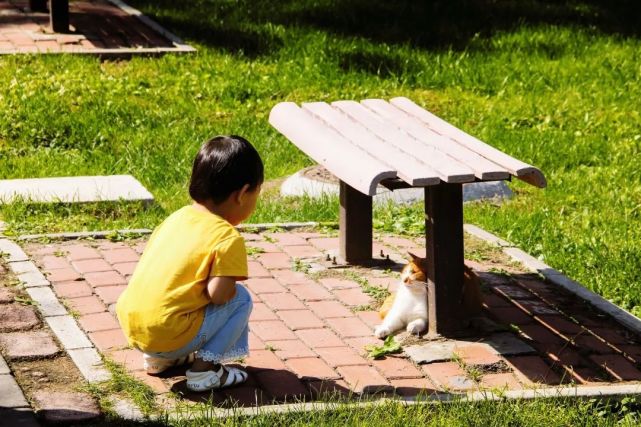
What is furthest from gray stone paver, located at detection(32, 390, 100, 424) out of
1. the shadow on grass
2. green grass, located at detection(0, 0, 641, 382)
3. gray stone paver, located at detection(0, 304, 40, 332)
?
the shadow on grass

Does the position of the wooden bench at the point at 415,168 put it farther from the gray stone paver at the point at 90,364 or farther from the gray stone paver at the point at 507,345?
the gray stone paver at the point at 90,364

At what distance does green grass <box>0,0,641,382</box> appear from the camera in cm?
737

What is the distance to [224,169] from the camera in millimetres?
4641

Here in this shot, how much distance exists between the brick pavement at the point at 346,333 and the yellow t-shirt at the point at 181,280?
0.24 metres

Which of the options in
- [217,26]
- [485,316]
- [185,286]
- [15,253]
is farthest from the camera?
[217,26]

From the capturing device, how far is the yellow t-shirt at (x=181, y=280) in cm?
457

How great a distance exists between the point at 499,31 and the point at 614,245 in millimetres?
5372

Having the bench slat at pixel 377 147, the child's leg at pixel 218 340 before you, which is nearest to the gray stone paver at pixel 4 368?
the child's leg at pixel 218 340

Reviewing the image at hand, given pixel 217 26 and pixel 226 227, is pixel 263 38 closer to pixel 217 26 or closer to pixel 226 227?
pixel 217 26

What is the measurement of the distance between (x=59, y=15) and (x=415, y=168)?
7024 millimetres

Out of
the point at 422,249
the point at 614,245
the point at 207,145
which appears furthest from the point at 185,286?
the point at 614,245

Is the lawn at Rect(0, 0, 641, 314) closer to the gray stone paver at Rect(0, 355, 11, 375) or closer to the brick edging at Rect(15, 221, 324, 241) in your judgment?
the brick edging at Rect(15, 221, 324, 241)

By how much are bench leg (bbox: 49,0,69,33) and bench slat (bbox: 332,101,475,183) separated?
524cm

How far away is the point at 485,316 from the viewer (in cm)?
567
